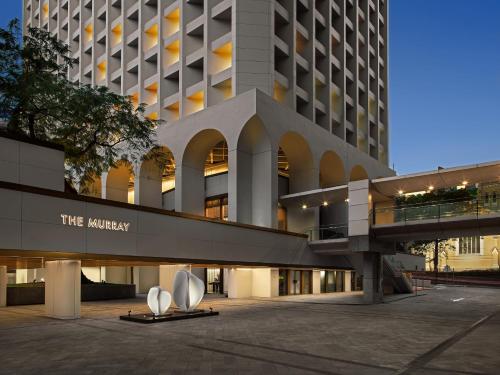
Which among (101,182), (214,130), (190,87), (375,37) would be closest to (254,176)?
(214,130)

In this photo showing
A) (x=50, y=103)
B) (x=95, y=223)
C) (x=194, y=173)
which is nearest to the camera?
(x=95, y=223)

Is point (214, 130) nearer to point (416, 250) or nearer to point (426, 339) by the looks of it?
point (426, 339)

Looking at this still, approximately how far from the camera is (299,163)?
138 feet

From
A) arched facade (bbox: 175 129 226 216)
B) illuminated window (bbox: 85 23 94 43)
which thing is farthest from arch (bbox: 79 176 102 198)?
illuminated window (bbox: 85 23 94 43)

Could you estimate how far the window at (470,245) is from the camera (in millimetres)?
95438

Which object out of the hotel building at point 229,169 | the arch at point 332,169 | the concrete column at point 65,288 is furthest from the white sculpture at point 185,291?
the arch at point 332,169

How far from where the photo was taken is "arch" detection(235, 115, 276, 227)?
3578 cm

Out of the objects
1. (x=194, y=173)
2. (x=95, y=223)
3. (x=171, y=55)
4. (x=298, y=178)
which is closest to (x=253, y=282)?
(x=194, y=173)

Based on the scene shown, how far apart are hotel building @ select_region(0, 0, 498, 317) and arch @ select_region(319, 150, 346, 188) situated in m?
0.19

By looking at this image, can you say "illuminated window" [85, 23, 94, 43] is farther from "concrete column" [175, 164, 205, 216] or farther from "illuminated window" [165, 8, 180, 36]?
"concrete column" [175, 164, 205, 216]

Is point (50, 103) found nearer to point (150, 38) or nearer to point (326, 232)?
point (326, 232)

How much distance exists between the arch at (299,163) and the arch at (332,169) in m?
4.08

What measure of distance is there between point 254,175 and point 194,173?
5.84 m

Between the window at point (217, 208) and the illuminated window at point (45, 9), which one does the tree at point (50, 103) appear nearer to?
the window at point (217, 208)
